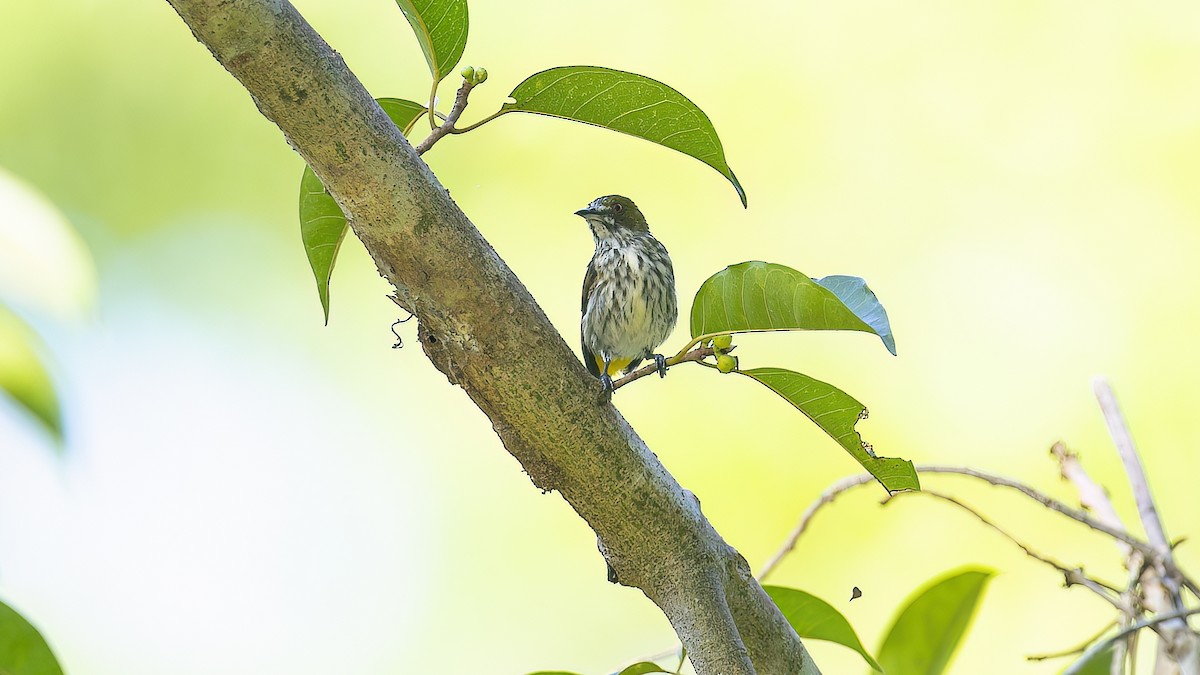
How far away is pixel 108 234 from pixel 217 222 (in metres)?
0.44

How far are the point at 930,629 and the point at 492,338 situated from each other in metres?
0.93

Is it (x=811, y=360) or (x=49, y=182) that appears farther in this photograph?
(x=49, y=182)

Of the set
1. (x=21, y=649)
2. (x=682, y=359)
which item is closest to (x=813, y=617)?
(x=682, y=359)

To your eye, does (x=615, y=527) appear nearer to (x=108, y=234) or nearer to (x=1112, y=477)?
(x=1112, y=477)

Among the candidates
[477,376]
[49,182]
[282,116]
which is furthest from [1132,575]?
[49,182]

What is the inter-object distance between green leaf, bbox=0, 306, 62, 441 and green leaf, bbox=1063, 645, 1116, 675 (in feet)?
3.70

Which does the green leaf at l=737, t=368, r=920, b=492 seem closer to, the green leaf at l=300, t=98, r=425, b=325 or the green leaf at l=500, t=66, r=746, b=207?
the green leaf at l=500, t=66, r=746, b=207

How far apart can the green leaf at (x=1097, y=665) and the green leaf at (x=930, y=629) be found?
0.33 meters

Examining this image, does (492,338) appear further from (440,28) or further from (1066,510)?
(1066,510)

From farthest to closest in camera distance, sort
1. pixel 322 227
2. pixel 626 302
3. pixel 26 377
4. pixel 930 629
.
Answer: pixel 626 302 < pixel 930 629 < pixel 322 227 < pixel 26 377

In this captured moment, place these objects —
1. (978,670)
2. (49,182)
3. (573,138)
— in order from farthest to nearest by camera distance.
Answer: (49,182) < (573,138) < (978,670)

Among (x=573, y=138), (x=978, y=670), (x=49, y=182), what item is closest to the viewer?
(x=978, y=670)

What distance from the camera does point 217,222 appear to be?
4.82 m

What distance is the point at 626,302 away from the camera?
2.77 meters
